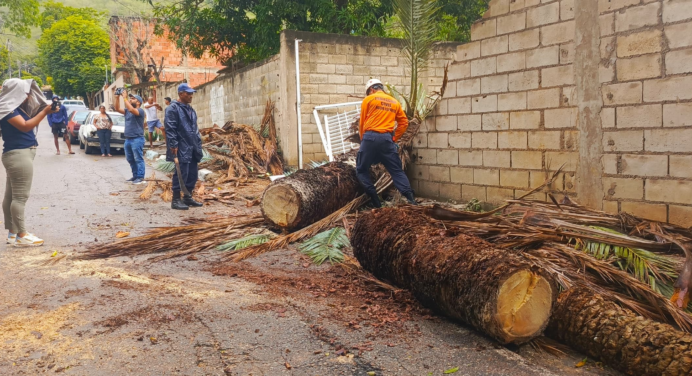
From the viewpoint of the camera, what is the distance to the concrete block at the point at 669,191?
4918mm

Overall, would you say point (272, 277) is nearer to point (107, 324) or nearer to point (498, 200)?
point (107, 324)

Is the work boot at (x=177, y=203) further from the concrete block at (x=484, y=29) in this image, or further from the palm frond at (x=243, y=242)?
the concrete block at (x=484, y=29)

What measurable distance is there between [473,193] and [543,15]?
8.07 ft

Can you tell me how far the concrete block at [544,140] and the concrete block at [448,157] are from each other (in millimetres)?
1375

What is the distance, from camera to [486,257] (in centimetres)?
358

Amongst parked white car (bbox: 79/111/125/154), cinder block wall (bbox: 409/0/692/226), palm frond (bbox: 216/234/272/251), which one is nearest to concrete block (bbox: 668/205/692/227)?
cinder block wall (bbox: 409/0/692/226)

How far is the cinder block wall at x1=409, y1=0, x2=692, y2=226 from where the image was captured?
16.4 feet

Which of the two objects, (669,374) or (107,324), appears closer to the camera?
(669,374)

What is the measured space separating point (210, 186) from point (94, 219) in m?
3.38

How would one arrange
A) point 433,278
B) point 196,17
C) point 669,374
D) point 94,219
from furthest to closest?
point 196,17, point 94,219, point 433,278, point 669,374

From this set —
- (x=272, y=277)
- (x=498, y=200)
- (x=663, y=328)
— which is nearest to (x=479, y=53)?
(x=498, y=200)

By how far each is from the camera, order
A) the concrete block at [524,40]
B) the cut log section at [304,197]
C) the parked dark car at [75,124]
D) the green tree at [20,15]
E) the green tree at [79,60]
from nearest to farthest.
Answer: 1. the concrete block at [524,40]
2. the cut log section at [304,197]
3. the parked dark car at [75,124]
4. the green tree at [20,15]
5. the green tree at [79,60]

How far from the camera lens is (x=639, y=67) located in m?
5.25

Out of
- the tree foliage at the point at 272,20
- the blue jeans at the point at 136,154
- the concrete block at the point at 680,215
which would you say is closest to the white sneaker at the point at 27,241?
the blue jeans at the point at 136,154
